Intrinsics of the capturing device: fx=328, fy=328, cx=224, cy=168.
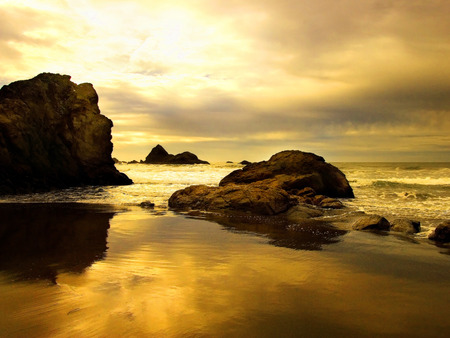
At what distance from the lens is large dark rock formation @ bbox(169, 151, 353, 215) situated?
10695mm

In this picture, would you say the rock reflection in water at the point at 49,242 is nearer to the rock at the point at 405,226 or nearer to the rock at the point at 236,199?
the rock at the point at 236,199

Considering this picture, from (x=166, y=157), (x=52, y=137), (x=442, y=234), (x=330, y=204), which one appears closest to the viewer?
(x=442, y=234)

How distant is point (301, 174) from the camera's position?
15242mm

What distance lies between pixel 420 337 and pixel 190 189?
33.6 ft

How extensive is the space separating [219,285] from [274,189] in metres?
→ 7.82

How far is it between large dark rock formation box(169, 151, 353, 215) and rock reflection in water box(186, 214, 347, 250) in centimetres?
92

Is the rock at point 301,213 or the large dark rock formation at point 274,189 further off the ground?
the large dark rock formation at point 274,189

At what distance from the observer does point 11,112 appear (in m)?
17.2

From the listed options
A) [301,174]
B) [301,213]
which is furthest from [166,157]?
[301,213]

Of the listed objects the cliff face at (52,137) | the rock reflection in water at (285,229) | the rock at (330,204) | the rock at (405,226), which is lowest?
the rock reflection in water at (285,229)

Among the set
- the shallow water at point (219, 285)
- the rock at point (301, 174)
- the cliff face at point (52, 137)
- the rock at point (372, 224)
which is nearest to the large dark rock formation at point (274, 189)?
the rock at point (301, 174)

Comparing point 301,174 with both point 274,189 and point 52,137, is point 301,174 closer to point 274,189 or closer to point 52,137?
point 274,189

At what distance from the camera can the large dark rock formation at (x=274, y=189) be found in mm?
10695

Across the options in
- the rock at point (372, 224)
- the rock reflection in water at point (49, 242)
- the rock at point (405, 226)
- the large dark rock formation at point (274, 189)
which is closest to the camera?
the rock reflection in water at point (49, 242)
